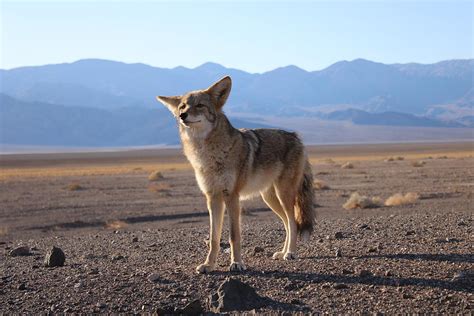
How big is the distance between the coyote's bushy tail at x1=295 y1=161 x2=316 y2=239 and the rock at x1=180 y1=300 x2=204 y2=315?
3329 millimetres

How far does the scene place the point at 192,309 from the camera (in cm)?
682

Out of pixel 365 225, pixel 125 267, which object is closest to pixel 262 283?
pixel 125 267

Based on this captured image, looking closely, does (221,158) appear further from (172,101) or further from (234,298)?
(234,298)

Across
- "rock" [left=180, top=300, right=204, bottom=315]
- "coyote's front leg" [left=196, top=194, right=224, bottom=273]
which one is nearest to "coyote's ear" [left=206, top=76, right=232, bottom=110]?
"coyote's front leg" [left=196, top=194, right=224, bottom=273]

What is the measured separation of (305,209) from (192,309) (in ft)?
11.6

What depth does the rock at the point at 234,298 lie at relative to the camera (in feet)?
22.6

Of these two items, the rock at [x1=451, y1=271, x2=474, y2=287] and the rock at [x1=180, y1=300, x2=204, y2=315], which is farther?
the rock at [x1=451, y1=271, x2=474, y2=287]

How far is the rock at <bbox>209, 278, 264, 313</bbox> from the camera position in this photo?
689cm

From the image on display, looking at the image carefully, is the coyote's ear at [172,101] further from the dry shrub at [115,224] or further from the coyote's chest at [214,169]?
the dry shrub at [115,224]

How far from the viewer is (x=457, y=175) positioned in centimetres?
3391

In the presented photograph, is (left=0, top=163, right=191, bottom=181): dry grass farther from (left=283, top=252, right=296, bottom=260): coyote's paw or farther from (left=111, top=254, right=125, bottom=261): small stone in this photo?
(left=283, top=252, right=296, bottom=260): coyote's paw

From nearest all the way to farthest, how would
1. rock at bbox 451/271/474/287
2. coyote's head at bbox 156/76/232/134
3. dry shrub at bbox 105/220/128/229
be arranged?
1. rock at bbox 451/271/474/287
2. coyote's head at bbox 156/76/232/134
3. dry shrub at bbox 105/220/128/229

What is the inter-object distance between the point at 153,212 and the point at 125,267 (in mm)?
13542

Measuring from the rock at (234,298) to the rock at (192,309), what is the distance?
16cm
